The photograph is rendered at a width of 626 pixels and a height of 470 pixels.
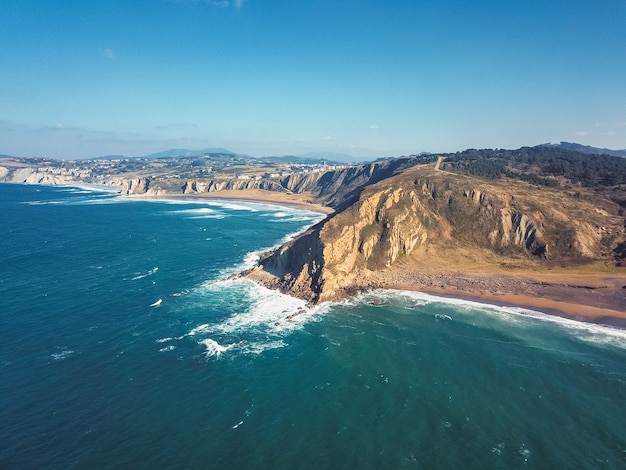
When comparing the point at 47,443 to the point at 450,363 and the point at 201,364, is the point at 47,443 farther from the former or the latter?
the point at 450,363

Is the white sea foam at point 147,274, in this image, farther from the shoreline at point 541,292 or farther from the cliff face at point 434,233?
the shoreline at point 541,292

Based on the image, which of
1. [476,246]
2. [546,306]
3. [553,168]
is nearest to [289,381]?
[546,306]

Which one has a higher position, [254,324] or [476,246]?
[476,246]

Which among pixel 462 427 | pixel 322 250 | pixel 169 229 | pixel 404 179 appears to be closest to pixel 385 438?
pixel 462 427

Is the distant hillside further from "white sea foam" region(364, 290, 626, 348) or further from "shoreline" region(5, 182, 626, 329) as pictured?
"white sea foam" region(364, 290, 626, 348)

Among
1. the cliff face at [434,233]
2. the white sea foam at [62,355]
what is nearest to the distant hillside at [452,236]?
the cliff face at [434,233]

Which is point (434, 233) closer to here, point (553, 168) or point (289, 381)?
point (553, 168)
